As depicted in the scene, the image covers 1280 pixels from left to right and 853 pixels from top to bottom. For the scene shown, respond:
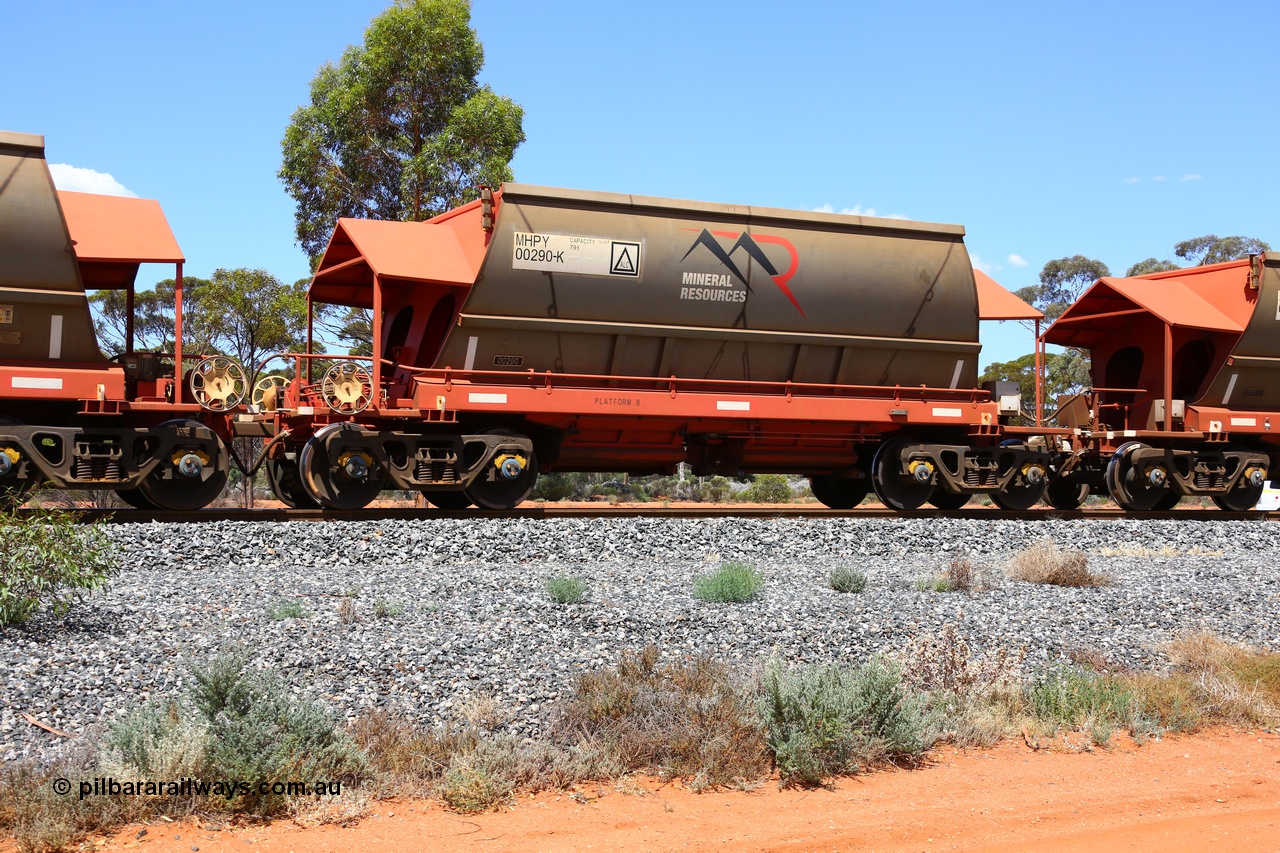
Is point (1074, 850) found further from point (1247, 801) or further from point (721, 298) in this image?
point (721, 298)

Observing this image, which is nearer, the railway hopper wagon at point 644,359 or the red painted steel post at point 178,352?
the red painted steel post at point 178,352

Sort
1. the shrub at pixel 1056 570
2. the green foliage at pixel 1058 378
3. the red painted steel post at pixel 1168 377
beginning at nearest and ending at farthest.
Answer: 1. the shrub at pixel 1056 570
2. the red painted steel post at pixel 1168 377
3. the green foliage at pixel 1058 378

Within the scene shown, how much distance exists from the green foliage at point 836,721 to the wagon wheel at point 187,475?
7869mm

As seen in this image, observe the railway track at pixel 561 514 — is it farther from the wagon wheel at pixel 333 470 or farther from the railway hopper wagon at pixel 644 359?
the railway hopper wagon at pixel 644 359

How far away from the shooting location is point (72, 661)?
20.8ft

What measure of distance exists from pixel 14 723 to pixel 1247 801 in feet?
20.0

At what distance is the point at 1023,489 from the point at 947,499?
3.74ft

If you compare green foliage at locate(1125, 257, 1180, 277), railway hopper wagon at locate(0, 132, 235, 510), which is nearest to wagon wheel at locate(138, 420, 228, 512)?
railway hopper wagon at locate(0, 132, 235, 510)

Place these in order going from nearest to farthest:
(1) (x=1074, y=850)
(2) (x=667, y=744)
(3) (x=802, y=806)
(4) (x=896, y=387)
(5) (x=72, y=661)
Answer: (1) (x=1074, y=850), (3) (x=802, y=806), (2) (x=667, y=744), (5) (x=72, y=661), (4) (x=896, y=387)

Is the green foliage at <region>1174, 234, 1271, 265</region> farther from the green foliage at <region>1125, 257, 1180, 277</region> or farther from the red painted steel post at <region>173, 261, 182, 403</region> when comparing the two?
the red painted steel post at <region>173, 261, 182, 403</region>

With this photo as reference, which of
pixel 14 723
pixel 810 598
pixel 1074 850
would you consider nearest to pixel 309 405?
pixel 810 598

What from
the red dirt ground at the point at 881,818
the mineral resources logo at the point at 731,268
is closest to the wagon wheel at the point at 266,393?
the mineral resources logo at the point at 731,268

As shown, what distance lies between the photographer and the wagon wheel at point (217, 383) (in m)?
12.1

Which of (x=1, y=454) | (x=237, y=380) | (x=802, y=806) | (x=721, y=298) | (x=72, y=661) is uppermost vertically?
(x=721, y=298)
